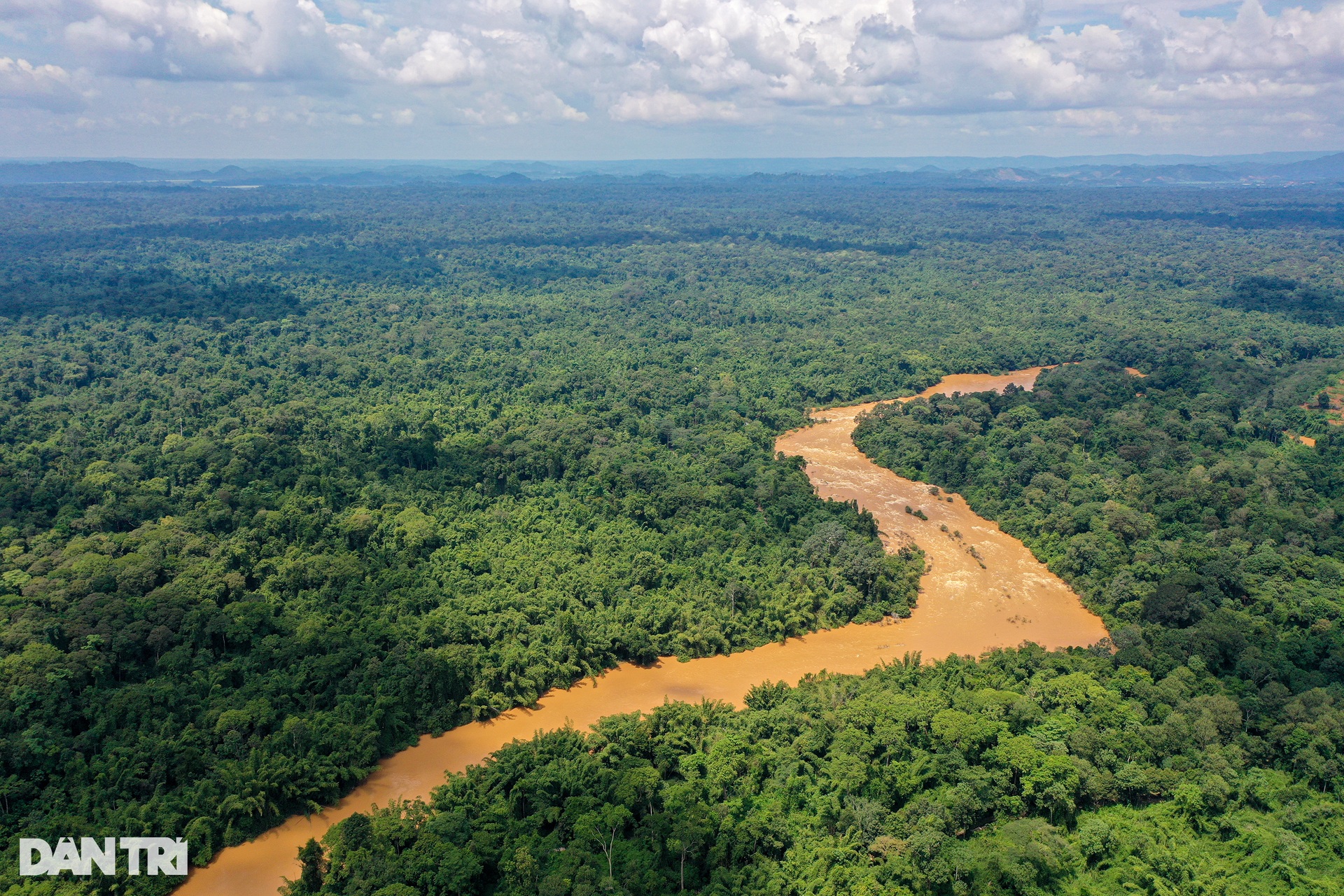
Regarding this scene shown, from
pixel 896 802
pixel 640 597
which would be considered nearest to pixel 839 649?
pixel 640 597

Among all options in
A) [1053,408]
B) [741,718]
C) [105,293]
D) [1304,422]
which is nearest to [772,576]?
[741,718]

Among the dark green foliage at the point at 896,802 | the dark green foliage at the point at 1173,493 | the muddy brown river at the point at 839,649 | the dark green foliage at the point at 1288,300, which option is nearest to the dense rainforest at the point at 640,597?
the dark green foliage at the point at 896,802

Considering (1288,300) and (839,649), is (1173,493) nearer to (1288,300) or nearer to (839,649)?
(839,649)

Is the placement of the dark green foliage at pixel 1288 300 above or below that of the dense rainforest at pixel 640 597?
above

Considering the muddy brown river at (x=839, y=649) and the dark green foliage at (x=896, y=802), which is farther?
the muddy brown river at (x=839, y=649)

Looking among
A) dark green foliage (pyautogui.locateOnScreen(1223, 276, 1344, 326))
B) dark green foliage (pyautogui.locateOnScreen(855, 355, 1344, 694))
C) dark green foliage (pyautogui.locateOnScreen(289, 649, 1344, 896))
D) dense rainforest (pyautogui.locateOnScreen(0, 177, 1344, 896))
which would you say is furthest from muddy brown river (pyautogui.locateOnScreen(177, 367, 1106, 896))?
dark green foliage (pyautogui.locateOnScreen(1223, 276, 1344, 326))

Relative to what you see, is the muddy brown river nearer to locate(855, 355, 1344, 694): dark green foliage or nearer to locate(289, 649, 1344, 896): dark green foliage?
locate(855, 355, 1344, 694): dark green foliage

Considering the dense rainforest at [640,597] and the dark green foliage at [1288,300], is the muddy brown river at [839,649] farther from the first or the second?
the dark green foliage at [1288,300]
